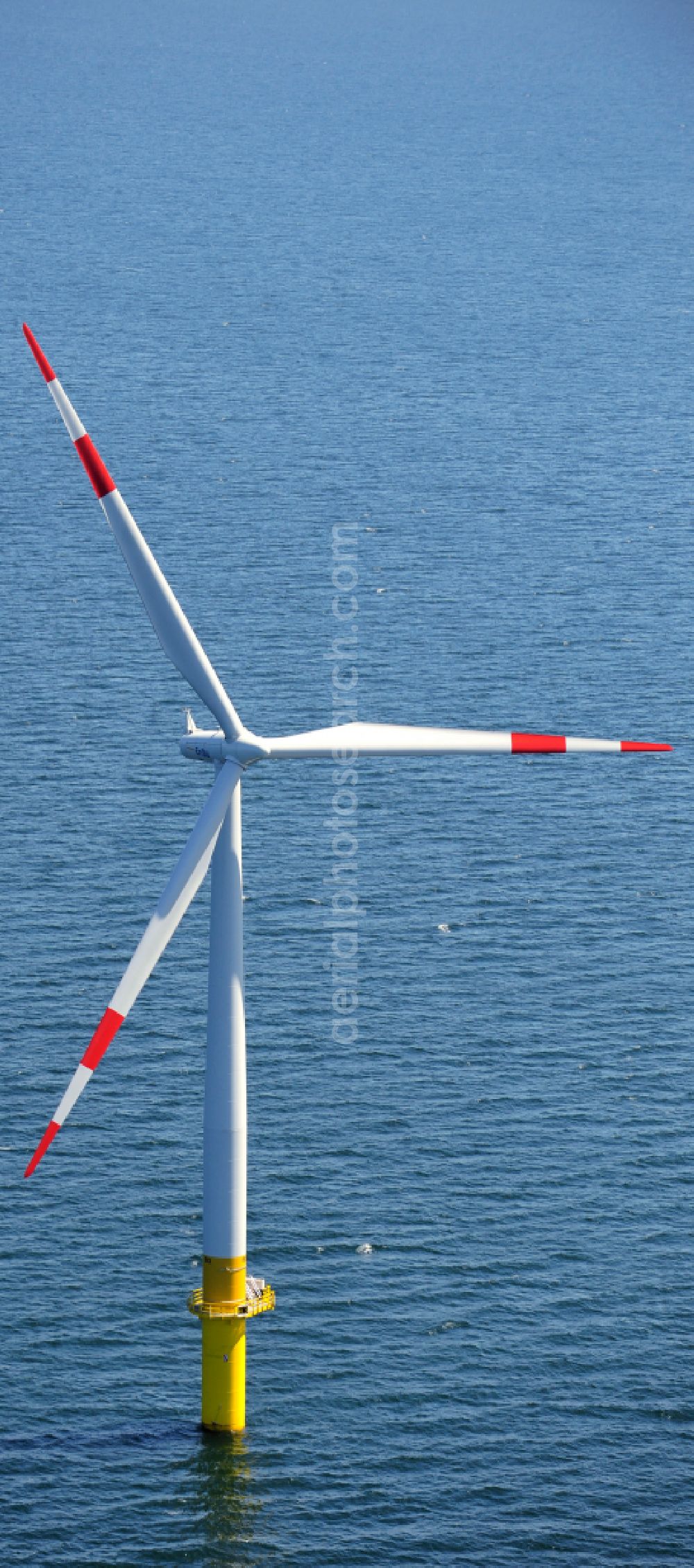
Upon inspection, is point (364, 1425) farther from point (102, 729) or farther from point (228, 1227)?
point (102, 729)

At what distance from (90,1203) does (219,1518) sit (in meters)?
22.4

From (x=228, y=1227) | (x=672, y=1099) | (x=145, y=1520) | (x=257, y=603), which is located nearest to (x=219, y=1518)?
(x=145, y=1520)

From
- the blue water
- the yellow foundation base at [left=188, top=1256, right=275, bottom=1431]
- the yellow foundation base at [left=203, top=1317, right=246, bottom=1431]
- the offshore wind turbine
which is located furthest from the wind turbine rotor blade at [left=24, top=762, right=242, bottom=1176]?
the blue water

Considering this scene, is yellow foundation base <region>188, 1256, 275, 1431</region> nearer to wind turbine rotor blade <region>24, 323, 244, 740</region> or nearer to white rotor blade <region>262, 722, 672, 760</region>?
white rotor blade <region>262, 722, 672, 760</region>

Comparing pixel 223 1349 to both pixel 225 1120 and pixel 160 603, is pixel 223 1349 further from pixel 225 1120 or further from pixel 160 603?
pixel 160 603

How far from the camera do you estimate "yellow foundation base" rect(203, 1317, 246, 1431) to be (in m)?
84.4

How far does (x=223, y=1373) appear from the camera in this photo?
85.8m

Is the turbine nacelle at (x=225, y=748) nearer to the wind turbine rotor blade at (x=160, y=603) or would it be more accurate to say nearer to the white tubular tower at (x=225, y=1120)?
the wind turbine rotor blade at (x=160, y=603)

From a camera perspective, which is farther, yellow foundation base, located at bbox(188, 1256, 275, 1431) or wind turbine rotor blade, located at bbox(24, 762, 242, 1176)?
yellow foundation base, located at bbox(188, 1256, 275, 1431)

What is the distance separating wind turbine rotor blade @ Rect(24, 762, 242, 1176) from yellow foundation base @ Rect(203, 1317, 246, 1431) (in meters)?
12.4

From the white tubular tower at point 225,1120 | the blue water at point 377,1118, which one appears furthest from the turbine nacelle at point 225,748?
the blue water at point 377,1118

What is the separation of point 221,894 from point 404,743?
8.45 m

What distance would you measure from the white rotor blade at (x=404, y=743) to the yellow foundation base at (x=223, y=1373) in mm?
21355

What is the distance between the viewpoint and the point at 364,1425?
8875cm
